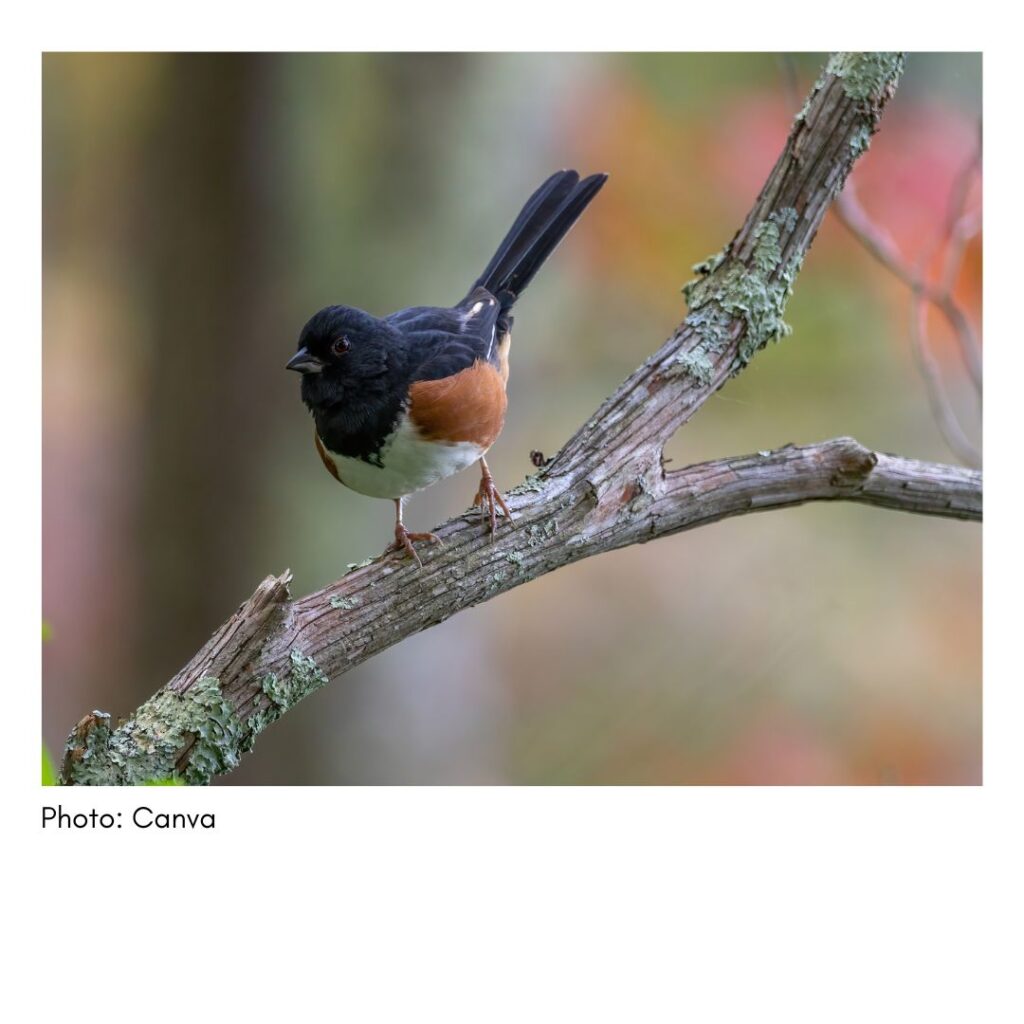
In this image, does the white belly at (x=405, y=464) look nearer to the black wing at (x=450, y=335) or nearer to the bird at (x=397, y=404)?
the bird at (x=397, y=404)

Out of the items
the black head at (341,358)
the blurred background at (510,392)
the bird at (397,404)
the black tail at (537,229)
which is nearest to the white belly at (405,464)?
the bird at (397,404)

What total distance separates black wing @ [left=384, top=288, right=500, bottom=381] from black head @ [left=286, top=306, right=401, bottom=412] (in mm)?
71

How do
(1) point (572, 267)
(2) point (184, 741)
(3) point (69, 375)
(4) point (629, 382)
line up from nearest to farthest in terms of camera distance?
1. (2) point (184, 741)
2. (4) point (629, 382)
3. (3) point (69, 375)
4. (1) point (572, 267)

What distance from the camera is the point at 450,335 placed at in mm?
2357

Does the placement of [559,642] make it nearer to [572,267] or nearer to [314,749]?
[314,749]

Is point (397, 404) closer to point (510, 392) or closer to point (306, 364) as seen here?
point (306, 364)

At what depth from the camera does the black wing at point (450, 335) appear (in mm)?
2250

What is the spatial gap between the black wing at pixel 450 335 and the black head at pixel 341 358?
2.8 inches

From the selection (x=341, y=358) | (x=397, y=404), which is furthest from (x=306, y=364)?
(x=397, y=404)

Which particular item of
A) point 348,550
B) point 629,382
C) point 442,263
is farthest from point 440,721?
point 629,382

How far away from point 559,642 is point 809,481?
2112 mm

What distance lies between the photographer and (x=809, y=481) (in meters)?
2.48

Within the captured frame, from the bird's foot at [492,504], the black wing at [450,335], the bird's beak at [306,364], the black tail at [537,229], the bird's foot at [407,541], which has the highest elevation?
the black tail at [537,229]

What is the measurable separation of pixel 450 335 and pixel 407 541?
0.51 m
